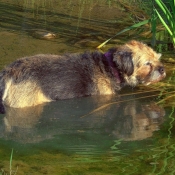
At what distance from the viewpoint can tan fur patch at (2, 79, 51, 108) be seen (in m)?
6.24

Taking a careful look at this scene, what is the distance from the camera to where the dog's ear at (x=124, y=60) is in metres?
7.00

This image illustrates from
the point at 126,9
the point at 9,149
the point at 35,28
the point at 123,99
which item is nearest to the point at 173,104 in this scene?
the point at 123,99

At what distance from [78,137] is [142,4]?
19.8ft

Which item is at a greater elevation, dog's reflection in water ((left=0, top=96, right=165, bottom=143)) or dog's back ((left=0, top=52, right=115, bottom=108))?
dog's back ((left=0, top=52, right=115, bottom=108))

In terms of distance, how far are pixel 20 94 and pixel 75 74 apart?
0.77 metres

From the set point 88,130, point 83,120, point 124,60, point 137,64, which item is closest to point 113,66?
point 124,60

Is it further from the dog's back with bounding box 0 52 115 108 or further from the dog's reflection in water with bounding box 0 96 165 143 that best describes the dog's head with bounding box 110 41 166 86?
the dog's reflection in water with bounding box 0 96 165 143

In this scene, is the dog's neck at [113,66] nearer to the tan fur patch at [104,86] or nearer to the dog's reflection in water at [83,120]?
the tan fur patch at [104,86]

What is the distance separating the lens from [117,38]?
30.3 feet

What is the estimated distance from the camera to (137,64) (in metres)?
7.09

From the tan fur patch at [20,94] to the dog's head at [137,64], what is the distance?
4.16ft

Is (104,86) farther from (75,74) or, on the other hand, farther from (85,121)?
(85,121)

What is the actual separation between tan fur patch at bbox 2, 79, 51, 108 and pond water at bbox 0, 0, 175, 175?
0.32 ft

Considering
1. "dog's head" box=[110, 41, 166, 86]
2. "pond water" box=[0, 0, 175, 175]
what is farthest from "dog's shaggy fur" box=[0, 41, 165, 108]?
"pond water" box=[0, 0, 175, 175]
